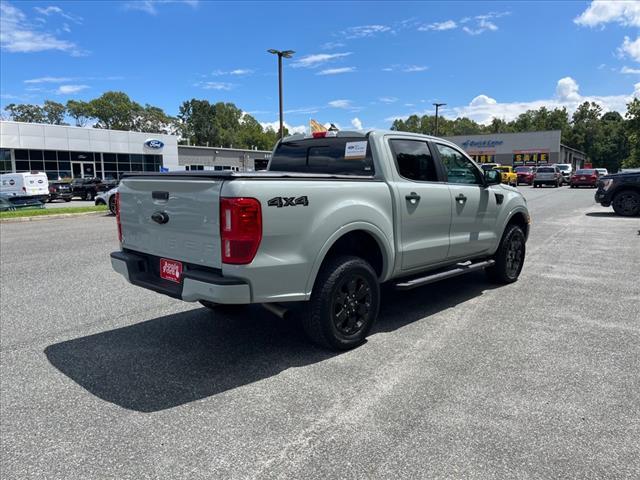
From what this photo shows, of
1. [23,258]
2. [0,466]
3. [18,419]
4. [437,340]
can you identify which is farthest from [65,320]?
[23,258]

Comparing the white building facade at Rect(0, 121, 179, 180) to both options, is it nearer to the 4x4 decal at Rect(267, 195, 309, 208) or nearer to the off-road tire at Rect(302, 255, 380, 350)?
the off-road tire at Rect(302, 255, 380, 350)

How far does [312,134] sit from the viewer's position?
5.22 metres

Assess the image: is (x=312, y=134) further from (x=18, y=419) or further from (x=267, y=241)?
(x=18, y=419)

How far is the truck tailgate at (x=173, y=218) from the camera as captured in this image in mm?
3441

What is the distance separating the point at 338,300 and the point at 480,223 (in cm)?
260

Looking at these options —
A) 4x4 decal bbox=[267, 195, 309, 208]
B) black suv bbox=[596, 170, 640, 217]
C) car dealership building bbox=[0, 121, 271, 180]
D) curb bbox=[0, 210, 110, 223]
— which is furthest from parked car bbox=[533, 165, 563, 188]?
4x4 decal bbox=[267, 195, 309, 208]

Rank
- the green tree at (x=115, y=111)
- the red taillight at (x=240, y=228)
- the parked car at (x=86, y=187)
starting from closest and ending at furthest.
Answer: the red taillight at (x=240, y=228), the parked car at (x=86, y=187), the green tree at (x=115, y=111)

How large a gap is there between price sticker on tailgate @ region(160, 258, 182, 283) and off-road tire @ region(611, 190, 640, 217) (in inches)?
637

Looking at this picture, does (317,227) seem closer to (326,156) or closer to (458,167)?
(326,156)

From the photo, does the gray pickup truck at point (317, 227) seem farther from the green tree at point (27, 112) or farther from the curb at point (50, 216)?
the green tree at point (27, 112)

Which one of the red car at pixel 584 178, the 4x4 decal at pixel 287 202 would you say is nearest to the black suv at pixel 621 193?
the 4x4 decal at pixel 287 202

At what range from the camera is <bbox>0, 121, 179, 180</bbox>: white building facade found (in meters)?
36.7

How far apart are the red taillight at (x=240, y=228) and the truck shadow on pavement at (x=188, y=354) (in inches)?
39.4

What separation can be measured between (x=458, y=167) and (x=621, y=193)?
1292 centimetres
